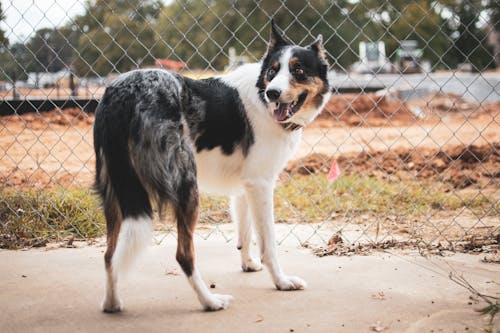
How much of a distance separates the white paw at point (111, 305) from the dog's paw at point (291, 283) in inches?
35.6

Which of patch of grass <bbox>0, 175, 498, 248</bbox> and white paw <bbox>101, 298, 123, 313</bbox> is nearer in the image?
white paw <bbox>101, 298, 123, 313</bbox>

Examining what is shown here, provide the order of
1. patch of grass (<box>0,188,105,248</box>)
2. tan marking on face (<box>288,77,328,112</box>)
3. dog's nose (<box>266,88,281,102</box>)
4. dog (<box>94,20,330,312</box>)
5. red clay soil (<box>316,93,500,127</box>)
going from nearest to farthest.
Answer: dog (<box>94,20,330,312</box>), dog's nose (<box>266,88,281,102</box>), tan marking on face (<box>288,77,328,112</box>), patch of grass (<box>0,188,105,248</box>), red clay soil (<box>316,93,500,127</box>)

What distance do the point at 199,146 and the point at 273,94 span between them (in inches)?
20.2

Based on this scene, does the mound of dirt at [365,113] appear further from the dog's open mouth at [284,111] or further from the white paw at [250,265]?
the dog's open mouth at [284,111]

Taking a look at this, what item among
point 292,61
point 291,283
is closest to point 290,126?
point 292,61

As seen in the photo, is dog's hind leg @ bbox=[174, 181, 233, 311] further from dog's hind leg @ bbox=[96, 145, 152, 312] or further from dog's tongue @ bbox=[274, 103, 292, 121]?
dog's tongue @ bbox=[274, 103, 292, 121]

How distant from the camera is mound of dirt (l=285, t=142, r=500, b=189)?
20.3 feet

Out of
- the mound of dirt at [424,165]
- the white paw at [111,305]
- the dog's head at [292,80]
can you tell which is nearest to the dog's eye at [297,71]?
the dog's head at [292,80]

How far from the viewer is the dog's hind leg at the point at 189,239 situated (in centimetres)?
253

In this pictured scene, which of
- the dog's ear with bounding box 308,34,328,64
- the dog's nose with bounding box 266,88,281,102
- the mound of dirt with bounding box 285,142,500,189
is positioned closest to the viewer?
the dog's nose with bounding box 266,88,281,102

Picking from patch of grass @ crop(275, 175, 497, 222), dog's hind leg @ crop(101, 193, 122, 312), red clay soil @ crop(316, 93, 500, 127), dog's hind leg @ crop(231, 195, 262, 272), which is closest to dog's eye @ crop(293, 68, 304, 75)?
dog's hind leg @ crop(231, 195, 262, 272)

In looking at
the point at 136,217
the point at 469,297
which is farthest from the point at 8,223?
the point at 469,297

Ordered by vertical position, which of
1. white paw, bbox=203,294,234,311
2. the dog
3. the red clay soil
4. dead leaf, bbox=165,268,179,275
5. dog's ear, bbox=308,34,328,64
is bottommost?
the red clay soil

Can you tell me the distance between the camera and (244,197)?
335 cm
